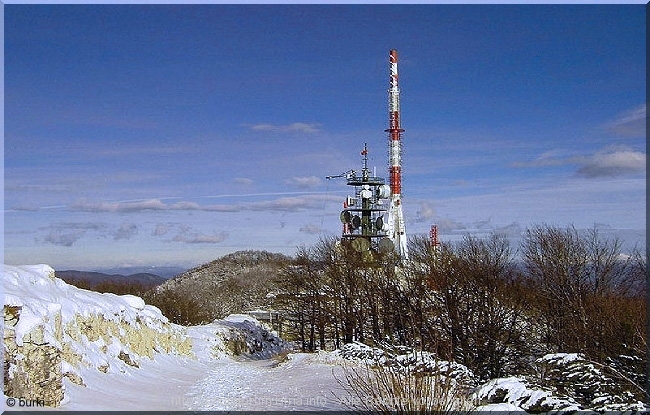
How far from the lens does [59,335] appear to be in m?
9.22

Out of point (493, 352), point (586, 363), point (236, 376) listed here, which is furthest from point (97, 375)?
point (493, 352)

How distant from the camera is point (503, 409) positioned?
Answer: 6.43m

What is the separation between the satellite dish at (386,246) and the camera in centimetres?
2683

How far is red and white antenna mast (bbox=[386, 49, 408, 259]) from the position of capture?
28.1 metres

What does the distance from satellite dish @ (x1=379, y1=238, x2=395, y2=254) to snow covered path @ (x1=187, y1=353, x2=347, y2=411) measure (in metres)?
13.7

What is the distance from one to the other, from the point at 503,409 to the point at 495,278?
10.6 m

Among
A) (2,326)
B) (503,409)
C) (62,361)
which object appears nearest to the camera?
(503,409)

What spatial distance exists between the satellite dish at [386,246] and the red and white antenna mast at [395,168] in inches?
15.5

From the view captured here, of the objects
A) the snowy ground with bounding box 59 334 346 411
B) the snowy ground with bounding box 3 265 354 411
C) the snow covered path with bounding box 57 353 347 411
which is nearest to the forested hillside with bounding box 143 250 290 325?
the snowy ground with bounding box 3 265 354 411

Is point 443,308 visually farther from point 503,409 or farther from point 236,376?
point 503,409

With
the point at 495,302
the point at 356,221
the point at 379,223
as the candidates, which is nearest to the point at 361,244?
the point at 356,221

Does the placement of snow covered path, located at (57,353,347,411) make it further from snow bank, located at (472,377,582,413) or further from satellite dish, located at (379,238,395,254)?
satellite dish, located at (379,238,395,254)

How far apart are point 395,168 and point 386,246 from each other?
386 centimetres

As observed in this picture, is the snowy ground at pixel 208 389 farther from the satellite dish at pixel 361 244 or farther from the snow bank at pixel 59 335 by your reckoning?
the satellite dish at pixel 361 244
